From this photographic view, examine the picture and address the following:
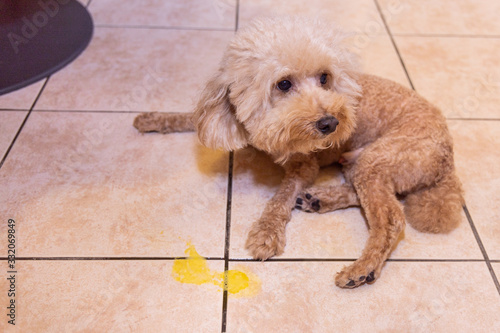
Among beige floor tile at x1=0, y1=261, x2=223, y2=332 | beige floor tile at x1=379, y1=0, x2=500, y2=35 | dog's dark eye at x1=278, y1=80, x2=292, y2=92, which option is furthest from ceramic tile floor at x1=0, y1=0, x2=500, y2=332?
dog's dark eye at x1=278, y1=80, x2=292, y2=92

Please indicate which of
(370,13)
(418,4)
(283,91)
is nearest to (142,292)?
(283,91)

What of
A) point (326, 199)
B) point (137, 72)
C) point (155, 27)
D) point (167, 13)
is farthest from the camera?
point (167, 13)

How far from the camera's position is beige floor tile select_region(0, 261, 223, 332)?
1086 mm

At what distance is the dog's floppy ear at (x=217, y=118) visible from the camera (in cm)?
122

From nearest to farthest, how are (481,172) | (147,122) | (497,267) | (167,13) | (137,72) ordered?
(497,267) < (481,172) < (147,122) < (137,72) < (167,13)

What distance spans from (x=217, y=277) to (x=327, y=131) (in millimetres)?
526

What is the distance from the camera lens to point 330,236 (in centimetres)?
131

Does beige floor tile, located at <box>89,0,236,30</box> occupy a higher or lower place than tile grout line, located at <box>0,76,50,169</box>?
higher

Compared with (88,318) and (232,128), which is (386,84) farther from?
(88,318)

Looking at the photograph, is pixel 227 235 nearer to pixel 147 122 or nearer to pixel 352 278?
pixel 352 278

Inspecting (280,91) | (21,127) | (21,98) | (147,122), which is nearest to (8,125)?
(21,127)

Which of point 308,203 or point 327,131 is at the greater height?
point 327,131

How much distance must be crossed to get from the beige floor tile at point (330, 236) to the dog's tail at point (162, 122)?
35 cm

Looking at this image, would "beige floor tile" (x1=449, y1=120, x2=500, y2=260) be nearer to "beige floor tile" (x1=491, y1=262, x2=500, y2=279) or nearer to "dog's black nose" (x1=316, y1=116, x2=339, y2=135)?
"beige floor tile" (x1=491, y1=262, x2=500, y2=279)
